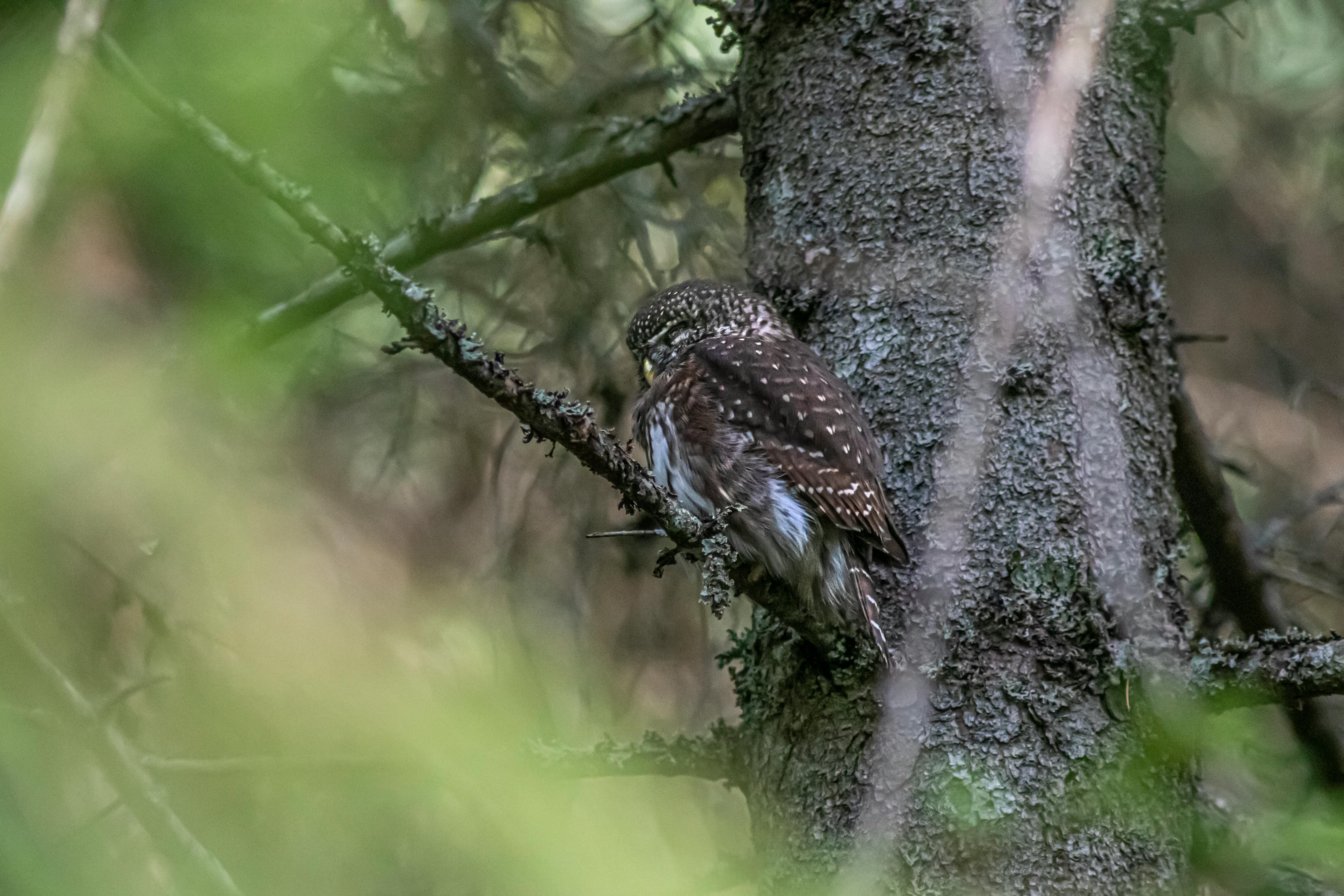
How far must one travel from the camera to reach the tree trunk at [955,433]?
6.43 feet

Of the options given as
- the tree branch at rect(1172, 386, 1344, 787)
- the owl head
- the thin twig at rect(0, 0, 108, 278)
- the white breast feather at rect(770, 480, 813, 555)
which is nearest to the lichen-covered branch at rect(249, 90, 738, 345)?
the owl head

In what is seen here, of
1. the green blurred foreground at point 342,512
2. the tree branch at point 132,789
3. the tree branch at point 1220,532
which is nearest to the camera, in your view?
the tree branch at point 132,789

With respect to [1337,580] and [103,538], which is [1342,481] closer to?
[1337,580]

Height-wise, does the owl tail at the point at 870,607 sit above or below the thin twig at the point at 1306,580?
above

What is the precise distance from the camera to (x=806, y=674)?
7.07 ft

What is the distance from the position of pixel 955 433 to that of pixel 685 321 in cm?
92

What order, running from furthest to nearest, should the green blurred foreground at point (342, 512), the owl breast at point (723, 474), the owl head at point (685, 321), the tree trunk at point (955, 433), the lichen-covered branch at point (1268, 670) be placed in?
the owl head at point (685, 321)
the owl breast at point (723, 474)
the tree trunk at point (955, 433)
the lichen-covered branch at point (1268, 670)
the green blurred foreground at point (342, 512)

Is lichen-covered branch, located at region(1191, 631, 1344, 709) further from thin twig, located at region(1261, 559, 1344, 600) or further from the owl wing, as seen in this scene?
thin twig, located at region(1261, 559, 1344, 600)

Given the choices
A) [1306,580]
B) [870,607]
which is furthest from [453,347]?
[1306,580]

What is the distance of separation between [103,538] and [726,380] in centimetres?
132

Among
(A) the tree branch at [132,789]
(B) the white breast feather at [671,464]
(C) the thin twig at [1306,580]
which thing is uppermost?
(A) the tree branch at [132,789]

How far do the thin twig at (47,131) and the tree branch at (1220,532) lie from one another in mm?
2114

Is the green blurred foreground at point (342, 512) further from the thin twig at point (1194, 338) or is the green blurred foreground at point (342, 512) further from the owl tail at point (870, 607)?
the thin twig at point (1194, 338)

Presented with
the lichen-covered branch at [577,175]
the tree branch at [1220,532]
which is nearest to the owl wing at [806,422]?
the lichen-covered branch at [577,175]
